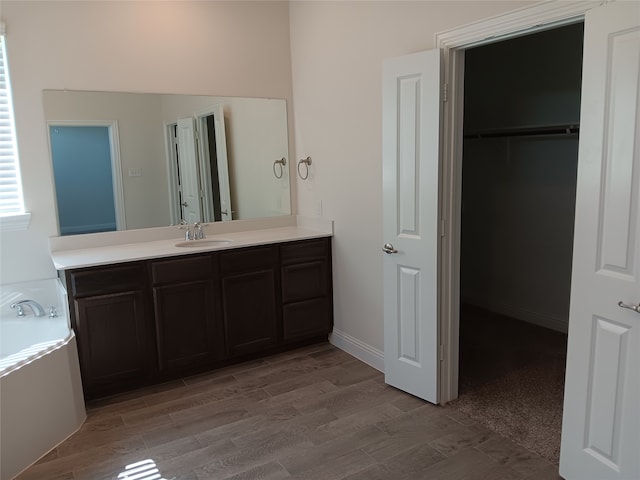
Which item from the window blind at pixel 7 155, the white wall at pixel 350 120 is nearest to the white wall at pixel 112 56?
the window blind at pixel 7 155

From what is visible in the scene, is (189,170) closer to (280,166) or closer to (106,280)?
(280,166)

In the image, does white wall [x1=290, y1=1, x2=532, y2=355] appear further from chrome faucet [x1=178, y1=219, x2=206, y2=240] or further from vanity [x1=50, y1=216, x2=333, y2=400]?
chrome faucet [x1=178, y1=219, x2=206, y2=240]

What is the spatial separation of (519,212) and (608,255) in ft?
8.18

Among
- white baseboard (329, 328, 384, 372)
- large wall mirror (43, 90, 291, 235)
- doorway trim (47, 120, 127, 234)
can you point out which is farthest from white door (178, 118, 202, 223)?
white baseboard (329, 328, 384, 372)

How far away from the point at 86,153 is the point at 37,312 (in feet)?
3.63

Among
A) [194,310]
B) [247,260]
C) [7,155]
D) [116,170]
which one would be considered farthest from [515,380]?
[7,155]

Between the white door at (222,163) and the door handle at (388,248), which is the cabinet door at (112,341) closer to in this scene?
the white door at (222,163)

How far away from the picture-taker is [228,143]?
13.1 feet

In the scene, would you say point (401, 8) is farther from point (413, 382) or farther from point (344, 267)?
point (413, 382)

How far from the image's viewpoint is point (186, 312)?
338 centimetres

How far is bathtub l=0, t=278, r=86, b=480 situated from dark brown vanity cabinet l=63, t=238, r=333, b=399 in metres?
0.19

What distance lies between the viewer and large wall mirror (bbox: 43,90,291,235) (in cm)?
341

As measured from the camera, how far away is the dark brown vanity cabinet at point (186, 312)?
328cm

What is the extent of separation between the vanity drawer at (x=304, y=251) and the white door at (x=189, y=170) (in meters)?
0.75
